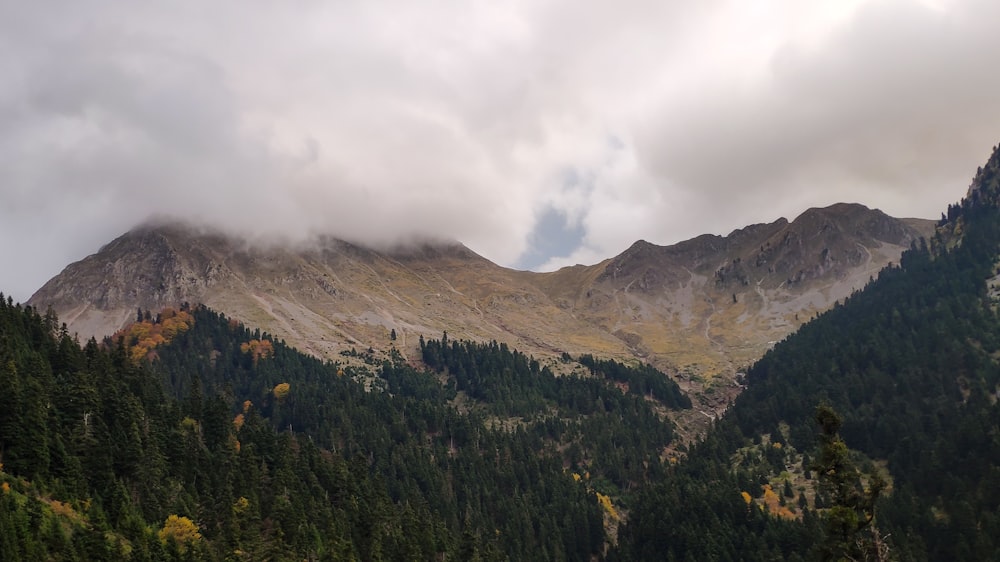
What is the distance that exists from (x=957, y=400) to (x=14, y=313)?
9740 inches

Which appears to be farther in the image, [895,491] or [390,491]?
[390,491]

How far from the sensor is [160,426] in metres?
118

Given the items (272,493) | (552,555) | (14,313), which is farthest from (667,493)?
(14,313)

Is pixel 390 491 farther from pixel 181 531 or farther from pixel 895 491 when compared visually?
pixel 895 491

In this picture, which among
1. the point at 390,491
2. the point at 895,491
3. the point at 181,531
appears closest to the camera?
the point at 181,531

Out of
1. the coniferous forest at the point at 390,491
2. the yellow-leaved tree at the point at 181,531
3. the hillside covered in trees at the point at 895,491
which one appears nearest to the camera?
the coniferous forest at the point at 390,491

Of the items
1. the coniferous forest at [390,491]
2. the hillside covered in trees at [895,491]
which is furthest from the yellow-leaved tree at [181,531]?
the hillside covered in trees at [895,491]

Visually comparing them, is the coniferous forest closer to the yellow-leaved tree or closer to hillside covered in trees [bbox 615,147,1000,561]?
the yellow-leaved tree

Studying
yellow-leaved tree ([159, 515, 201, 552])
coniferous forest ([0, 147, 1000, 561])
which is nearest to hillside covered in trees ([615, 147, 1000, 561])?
coniferous forest ([0, 147, 1000, 561])

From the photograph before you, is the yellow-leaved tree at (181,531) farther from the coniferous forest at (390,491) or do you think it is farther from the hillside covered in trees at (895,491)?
the hillside covered in trees at (895,491)

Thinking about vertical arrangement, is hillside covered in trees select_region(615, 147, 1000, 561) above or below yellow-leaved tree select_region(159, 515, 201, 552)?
above

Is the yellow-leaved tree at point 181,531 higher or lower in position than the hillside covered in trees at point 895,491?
lower

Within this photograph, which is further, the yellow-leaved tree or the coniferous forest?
the yellow-leaved tree

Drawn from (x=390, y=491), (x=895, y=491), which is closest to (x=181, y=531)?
(x=390, y=491)
